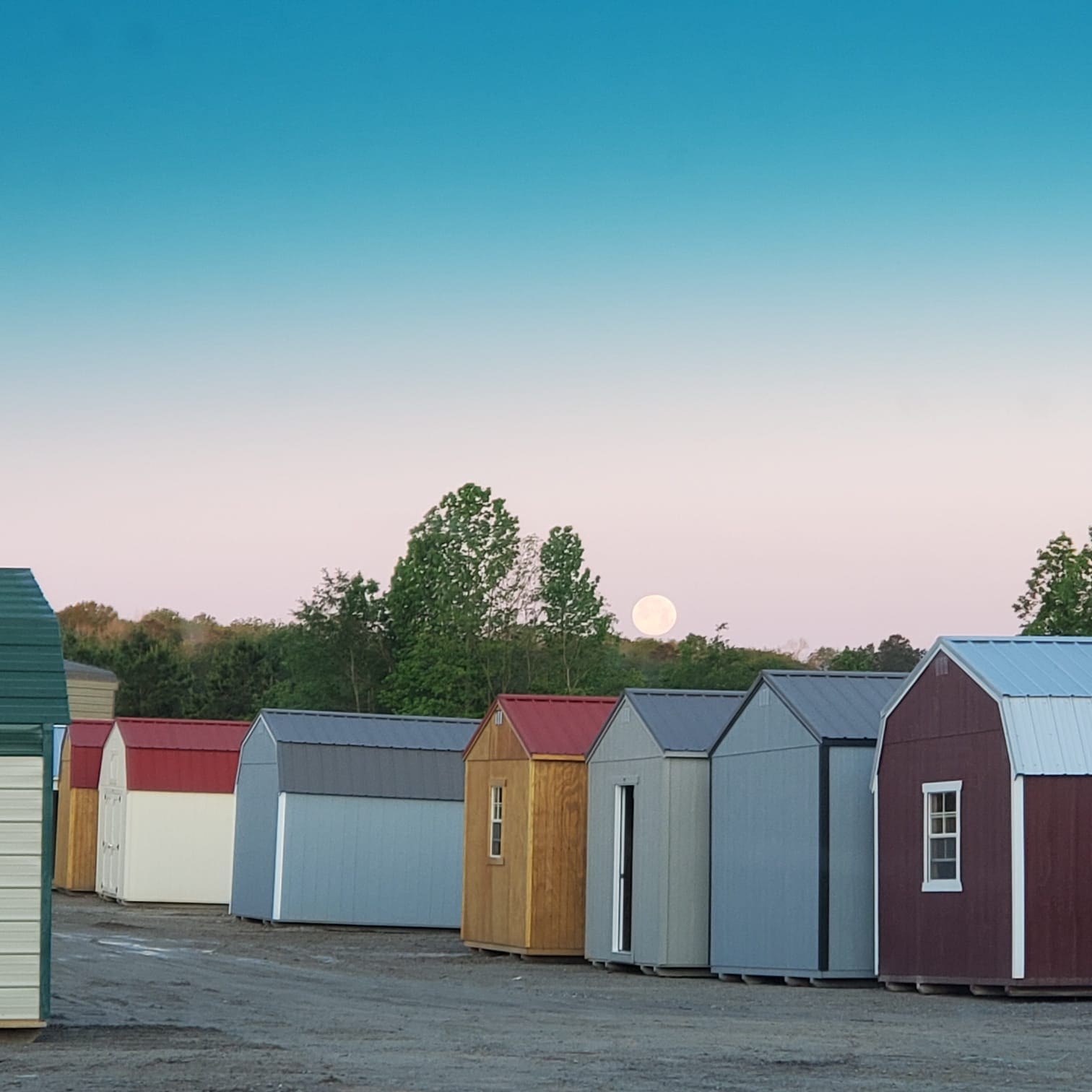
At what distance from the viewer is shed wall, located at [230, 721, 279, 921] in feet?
122

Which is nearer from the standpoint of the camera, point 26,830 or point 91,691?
point 26,830

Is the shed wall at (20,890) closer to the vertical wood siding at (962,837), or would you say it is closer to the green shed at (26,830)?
the green shed at (26,830)

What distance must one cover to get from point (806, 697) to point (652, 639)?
9685cm

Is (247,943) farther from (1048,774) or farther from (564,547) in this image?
(564,547)

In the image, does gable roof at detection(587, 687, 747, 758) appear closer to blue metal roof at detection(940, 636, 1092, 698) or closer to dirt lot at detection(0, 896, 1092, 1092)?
dirt lot at detection(0, 896, 1092, 1092)

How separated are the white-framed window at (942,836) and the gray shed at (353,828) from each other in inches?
674

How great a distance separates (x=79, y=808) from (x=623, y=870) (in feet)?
86.3

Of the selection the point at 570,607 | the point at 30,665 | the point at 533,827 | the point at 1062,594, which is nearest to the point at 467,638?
the point at 570,607

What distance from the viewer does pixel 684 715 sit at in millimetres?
25609

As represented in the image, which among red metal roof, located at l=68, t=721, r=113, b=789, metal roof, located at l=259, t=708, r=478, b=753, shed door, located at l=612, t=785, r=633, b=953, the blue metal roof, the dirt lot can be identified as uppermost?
the blue metal roof

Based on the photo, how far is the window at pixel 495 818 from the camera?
28766 mm

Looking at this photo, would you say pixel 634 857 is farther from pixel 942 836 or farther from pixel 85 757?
pixel 85 757

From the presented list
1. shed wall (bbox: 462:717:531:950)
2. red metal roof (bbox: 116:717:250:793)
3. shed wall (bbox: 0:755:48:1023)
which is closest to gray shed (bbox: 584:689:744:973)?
shed wall (bbox: 462:717:531:950)

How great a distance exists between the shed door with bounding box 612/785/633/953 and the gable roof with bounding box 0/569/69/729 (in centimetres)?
1187
